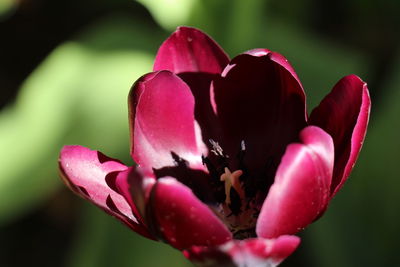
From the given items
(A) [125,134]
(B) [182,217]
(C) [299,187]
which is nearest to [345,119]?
(C) [299,187]

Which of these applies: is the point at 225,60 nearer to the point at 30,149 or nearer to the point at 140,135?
the point at 140,135

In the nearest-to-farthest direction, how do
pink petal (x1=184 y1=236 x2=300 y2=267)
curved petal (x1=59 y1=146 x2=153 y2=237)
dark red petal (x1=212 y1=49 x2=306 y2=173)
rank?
pink petal (x1=184 y1=236 x2=300 y2=267), curved petal (x1=59 y1=146 x2=153 y2=237), dark red petal (x1=212 y1=49 x2=306 y2=173)

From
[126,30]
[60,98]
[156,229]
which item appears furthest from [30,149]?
[156,229]

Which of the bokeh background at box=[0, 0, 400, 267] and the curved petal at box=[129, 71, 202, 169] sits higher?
the curved petal at box=[129, 71, 202, 169]

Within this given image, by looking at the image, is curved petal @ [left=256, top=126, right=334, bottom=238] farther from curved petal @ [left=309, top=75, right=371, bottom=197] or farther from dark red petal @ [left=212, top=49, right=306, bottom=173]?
dark red petal @ [left=212, top=49, right=306, bottom=173]

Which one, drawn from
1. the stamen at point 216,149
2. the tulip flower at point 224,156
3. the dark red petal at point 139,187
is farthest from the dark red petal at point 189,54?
the dark red petal at point 139,187

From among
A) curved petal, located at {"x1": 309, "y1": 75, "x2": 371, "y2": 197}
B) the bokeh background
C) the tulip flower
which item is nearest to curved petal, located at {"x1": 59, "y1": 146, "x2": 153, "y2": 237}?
the tulip flower
